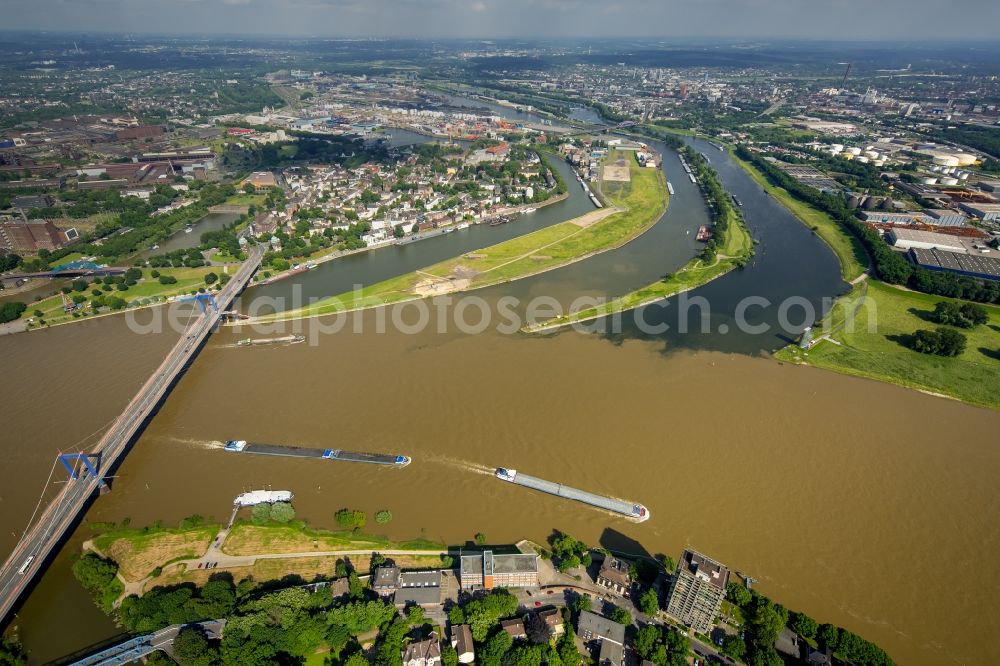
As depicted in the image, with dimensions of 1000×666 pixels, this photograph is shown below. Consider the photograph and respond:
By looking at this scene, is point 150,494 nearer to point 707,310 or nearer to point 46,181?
point 707,310

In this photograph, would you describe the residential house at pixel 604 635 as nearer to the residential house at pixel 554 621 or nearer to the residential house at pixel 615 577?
the residential house at pixel 554 621

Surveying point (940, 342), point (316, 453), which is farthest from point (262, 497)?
point (940, 342)

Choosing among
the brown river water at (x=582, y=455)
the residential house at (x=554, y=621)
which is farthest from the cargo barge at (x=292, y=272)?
the residential house at (x=554, y=621)

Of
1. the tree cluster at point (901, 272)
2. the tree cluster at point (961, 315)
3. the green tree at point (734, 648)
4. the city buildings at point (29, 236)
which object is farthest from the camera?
the city buildings at point (29, 236)

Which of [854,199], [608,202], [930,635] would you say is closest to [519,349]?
[930,635]

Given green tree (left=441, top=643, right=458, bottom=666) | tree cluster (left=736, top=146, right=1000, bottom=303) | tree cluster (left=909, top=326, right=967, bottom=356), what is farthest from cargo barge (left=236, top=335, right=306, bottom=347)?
tree cluster (left=736, top=146, right=1000, bottom=303)

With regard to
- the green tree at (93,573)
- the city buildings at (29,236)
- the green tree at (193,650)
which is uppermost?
the city buildings at (29,236)
